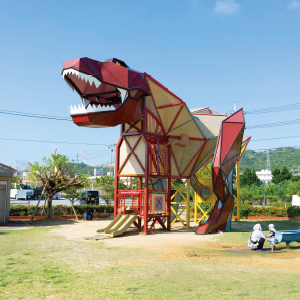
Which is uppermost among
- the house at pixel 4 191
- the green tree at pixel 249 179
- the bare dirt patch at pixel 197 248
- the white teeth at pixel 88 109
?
the white teeth at pixel 88 109

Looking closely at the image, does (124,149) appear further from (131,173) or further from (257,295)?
(257,295)

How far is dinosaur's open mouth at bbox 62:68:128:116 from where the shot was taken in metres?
17.4

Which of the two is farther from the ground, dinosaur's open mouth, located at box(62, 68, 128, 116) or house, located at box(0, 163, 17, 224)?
dinosaur's open mouth, located at box(62, 68, 128, 116)

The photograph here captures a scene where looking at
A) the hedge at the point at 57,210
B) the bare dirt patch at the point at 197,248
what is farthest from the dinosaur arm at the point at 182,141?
the hedge at the point at 57,210

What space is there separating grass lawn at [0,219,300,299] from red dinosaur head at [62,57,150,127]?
662cm

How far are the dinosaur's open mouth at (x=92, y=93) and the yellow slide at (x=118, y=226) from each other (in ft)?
21.5

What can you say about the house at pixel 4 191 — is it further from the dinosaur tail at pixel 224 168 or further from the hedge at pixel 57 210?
the dinosaur tail at pixel 224 168

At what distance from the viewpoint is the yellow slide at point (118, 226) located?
19078mm

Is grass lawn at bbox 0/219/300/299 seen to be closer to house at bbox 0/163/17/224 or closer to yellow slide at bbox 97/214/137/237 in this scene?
yellow slide at bbox 97/214/137/237

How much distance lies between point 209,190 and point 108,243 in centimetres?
1151

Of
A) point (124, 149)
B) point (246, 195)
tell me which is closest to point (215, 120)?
point (124, 149)

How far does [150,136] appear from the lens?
21984 mm

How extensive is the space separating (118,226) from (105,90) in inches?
306

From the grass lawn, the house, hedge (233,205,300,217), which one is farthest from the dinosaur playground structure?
hedge (233,205,300,217)
